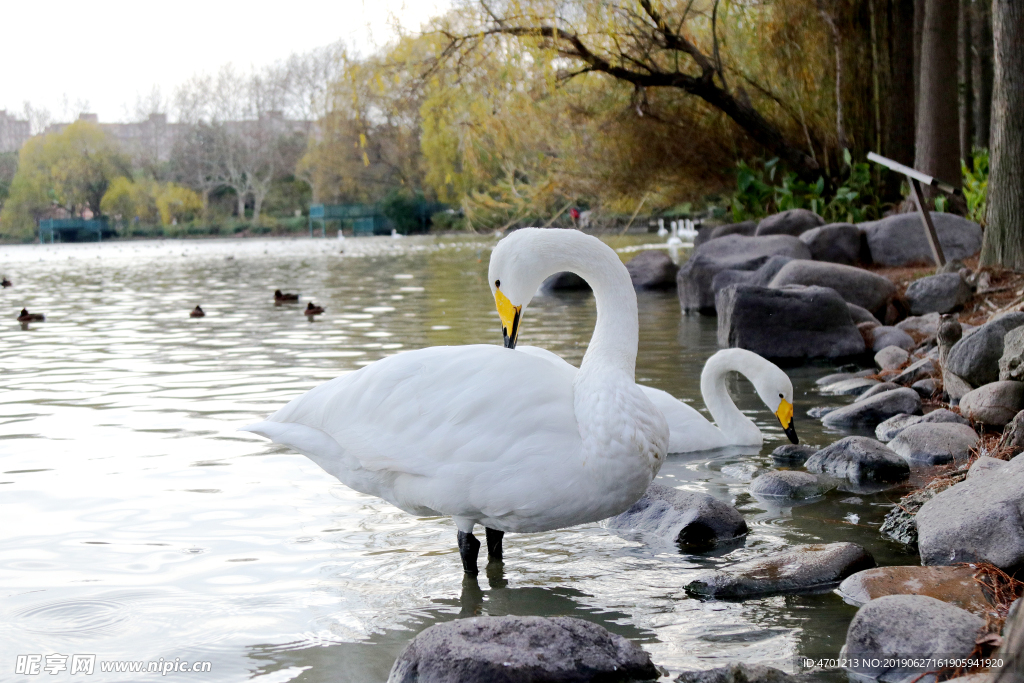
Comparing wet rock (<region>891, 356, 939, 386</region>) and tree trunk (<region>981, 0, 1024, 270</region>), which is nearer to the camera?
wet rock (<region>891, 356, 939, 386</region>)

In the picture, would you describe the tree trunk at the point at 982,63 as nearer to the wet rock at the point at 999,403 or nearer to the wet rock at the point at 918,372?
the wet rock at the point at 918,372

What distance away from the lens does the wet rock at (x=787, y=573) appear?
11.7 feet

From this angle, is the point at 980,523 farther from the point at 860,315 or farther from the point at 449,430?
the point at 860,315

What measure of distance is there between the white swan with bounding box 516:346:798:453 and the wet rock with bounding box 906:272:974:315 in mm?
3912

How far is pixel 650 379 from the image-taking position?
7.96 meters

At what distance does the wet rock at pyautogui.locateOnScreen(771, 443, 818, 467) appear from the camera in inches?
217

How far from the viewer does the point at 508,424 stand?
3.38m

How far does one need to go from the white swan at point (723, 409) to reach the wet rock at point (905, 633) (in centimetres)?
268

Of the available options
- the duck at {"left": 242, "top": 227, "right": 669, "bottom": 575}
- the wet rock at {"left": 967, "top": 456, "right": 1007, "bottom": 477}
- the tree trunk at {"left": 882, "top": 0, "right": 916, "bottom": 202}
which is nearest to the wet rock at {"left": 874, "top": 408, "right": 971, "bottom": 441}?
the wet rock at {"left": 967, "top": 456, "right": 1007, "bottom": 477}

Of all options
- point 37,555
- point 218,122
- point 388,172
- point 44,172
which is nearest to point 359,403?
point 37,555

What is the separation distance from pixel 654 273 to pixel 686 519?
42.6 ft

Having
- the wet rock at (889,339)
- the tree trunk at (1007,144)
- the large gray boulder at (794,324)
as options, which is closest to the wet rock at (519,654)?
the large gray boulder at (794,324)

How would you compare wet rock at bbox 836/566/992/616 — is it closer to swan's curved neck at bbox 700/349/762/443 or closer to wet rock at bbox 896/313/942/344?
swan's curved neck at bbox 700/349/762/443

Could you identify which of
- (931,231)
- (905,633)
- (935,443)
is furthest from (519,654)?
(931,231)
